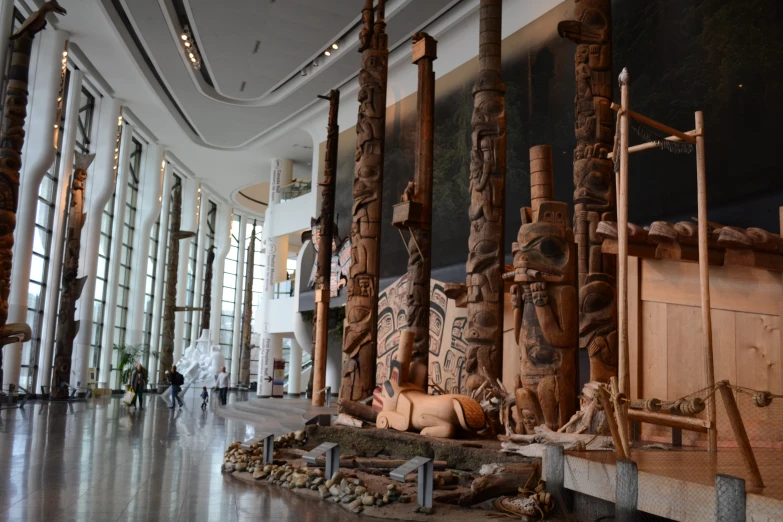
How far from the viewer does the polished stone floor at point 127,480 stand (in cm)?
480

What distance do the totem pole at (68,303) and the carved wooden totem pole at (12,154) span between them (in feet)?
18.0

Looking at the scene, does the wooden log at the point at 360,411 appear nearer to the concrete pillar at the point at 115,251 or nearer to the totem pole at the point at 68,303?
the totem pole at the point at 68,303

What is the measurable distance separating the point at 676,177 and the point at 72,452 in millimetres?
8131

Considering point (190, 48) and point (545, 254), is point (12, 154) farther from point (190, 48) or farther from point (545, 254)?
point (545, 254)

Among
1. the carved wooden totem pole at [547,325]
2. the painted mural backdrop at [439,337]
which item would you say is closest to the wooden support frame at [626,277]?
the carved wooden totem pole at [547,325]

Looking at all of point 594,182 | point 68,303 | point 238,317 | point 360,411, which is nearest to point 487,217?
point 594,182

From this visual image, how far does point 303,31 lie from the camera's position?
16984 mm

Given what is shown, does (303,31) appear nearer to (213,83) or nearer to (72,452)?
(213,83)

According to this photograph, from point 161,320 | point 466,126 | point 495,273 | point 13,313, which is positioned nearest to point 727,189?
point 495,273

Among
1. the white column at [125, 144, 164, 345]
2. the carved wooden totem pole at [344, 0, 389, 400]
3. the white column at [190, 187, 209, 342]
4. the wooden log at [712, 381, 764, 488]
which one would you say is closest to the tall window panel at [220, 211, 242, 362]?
the white column at [190, 187, 209, 342]

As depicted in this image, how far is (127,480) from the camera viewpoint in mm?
5980

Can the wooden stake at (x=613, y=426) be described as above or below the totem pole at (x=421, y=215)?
below

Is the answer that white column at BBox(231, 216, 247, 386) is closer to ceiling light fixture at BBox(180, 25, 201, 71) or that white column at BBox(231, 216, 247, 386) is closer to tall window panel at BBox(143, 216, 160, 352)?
tall window panel at BBox(143, 216, 160, 352)

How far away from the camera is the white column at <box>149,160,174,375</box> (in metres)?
28.9
